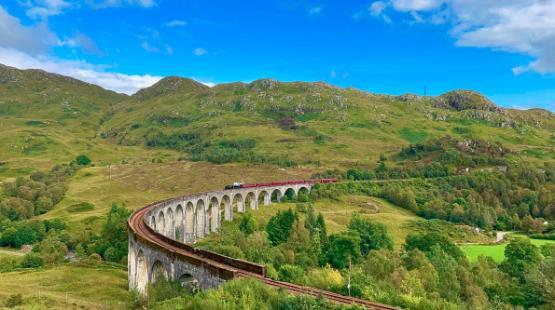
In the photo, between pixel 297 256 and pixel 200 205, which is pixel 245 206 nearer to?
pixel 200 205

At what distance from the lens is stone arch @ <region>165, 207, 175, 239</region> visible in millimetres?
89225

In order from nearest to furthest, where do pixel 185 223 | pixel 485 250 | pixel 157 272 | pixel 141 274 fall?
pixel 157 272 < pixel 141 274 < pixel 185 223 < pixel 485 250

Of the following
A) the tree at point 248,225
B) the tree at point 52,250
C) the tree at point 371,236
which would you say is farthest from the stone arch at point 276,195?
the tree at point 52,250

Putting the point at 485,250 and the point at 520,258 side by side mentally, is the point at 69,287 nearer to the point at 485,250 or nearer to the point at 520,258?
the point at 520,258

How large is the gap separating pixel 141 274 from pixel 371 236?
54.6 m

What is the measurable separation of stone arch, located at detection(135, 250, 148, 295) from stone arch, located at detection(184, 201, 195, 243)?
3971 centimetres

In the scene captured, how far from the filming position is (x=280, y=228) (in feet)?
316

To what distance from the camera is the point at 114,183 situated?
171125 millimetres

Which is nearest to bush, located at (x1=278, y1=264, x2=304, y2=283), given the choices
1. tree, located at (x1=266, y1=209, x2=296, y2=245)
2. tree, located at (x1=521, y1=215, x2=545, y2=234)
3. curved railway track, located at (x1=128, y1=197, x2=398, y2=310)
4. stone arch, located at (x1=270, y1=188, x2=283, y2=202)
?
curved railway track, located at (x1=128, y1=197, x2=398, y2=310)

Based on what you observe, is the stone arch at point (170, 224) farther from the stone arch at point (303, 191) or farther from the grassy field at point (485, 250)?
the grassy field at point (485, 250)

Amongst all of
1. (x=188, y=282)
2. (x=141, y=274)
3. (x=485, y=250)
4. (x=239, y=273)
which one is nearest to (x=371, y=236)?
(x=485, y=250)

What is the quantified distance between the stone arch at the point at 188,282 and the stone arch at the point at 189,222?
170ft

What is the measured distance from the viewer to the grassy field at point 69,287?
169 ft

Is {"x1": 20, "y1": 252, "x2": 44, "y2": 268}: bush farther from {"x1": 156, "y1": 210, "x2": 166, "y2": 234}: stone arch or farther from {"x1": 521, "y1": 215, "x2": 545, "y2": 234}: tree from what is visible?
{"x1": 521, "y1": 215, "x2": 545, "y2": 234}: tree
